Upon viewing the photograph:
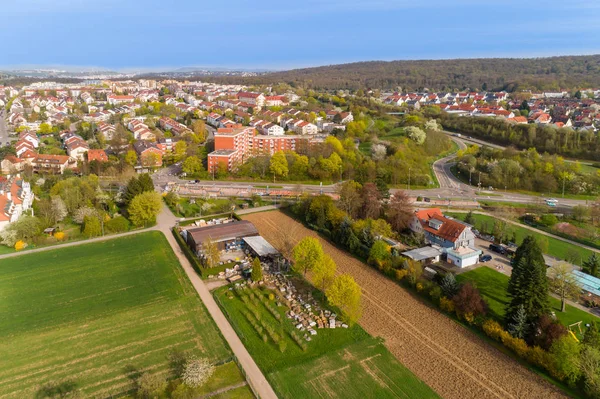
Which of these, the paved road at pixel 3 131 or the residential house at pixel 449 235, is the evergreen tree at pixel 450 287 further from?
the paved road at pixel 3 131

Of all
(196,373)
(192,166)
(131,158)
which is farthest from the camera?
(131,158)

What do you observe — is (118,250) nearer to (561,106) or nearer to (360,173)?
(360,173)

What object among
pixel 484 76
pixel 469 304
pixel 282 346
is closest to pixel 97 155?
pixel 282 346

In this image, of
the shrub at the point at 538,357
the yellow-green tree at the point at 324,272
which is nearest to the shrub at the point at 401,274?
the yellow-green tree at the point at 324,272

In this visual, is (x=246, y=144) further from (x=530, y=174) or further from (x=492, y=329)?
(x=492, y=329)

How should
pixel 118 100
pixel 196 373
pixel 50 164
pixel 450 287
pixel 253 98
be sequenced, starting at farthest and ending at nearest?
pixel 118 100 < pixel 253 98 < pixel 50 164 < pixel 450 287 < pixel 196 373

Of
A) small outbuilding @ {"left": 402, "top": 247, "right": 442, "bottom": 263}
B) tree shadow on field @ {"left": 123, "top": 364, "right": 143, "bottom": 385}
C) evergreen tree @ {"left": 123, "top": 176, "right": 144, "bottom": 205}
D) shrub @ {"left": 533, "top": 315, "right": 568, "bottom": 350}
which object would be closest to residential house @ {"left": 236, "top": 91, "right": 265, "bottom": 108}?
Result: evergreen tree @ {"left": 123, "top": 176, "right": 144, "bottom": 205}
